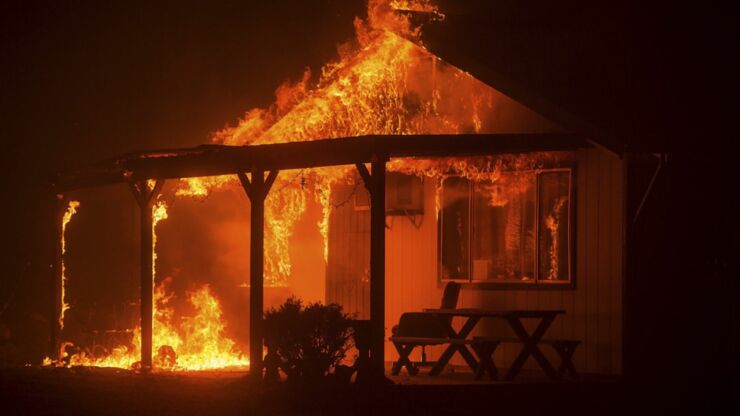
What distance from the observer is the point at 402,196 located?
16875mm

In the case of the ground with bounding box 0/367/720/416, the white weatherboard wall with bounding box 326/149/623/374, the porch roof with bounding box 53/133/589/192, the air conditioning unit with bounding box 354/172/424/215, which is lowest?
the ground with bounding box 0/367/720/416

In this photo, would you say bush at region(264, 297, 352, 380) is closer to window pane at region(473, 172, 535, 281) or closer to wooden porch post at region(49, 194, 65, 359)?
window pane at region(473, 172, 535, 281)

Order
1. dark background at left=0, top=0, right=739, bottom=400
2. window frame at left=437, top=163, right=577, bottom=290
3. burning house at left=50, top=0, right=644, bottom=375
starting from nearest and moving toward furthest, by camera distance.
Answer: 1. dark background at left=0, top=0, right=739, bottom=400
2. burning house at left=50, top=0, right=644, bottom=375
3. window frame at left=437, top=163, right=577, bottom=290

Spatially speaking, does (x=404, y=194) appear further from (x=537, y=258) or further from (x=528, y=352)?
(x=528, y=352)

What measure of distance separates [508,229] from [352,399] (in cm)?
434

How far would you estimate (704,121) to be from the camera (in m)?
14.6

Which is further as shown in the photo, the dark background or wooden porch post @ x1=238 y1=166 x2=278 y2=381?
wooden porch post @ x1=238 y1=166 x2=278 y2=381

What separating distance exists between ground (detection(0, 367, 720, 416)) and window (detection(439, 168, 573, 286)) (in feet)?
7.37

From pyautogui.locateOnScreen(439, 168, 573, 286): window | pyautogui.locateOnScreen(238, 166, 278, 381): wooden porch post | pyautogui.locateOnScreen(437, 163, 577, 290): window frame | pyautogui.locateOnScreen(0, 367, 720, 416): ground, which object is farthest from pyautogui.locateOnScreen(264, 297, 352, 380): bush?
pyautogui.locateOnScreen(439, 168, 573, 286): window

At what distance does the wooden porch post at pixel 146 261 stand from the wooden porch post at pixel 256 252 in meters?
2.13

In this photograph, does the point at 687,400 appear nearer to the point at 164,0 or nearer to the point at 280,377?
the point at 280,377

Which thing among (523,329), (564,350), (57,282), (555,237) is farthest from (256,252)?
(57,282)

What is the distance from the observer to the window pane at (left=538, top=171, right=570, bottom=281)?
14672mm

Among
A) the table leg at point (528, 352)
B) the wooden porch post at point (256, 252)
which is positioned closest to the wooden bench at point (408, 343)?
the table leg at point (528, 352)
